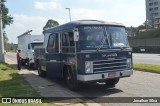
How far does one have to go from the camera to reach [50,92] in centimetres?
1313

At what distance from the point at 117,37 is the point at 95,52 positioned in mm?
1335

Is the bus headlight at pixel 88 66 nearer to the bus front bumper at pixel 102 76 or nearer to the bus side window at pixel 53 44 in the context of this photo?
the bus front bumper at pixel 102 76

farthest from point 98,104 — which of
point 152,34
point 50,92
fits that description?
point 152,34

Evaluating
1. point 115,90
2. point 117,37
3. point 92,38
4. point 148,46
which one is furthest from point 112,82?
point 148,46

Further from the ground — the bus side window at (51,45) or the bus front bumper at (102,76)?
the bus side window at (51,45)

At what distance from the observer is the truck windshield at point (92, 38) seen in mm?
12570

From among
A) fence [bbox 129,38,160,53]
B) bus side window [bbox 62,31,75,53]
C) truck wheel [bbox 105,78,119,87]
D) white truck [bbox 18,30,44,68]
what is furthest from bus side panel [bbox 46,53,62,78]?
fence [bbox 129,38,160,53]

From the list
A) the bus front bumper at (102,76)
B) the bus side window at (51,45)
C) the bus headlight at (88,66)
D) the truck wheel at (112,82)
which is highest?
the bus side window at (51,45)

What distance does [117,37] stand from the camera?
43.4 feet

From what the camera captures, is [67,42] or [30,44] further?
[30,44]

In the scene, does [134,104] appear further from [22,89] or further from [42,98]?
[22,89]

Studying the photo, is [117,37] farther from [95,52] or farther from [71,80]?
[71,80]

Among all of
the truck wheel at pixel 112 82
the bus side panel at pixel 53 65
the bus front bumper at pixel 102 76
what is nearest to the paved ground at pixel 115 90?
the truck wheel at pixel 112 82

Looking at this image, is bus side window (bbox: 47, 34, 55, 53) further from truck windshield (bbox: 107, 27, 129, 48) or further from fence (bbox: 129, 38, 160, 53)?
fence (bbox: 129, 38, 160, 53)
